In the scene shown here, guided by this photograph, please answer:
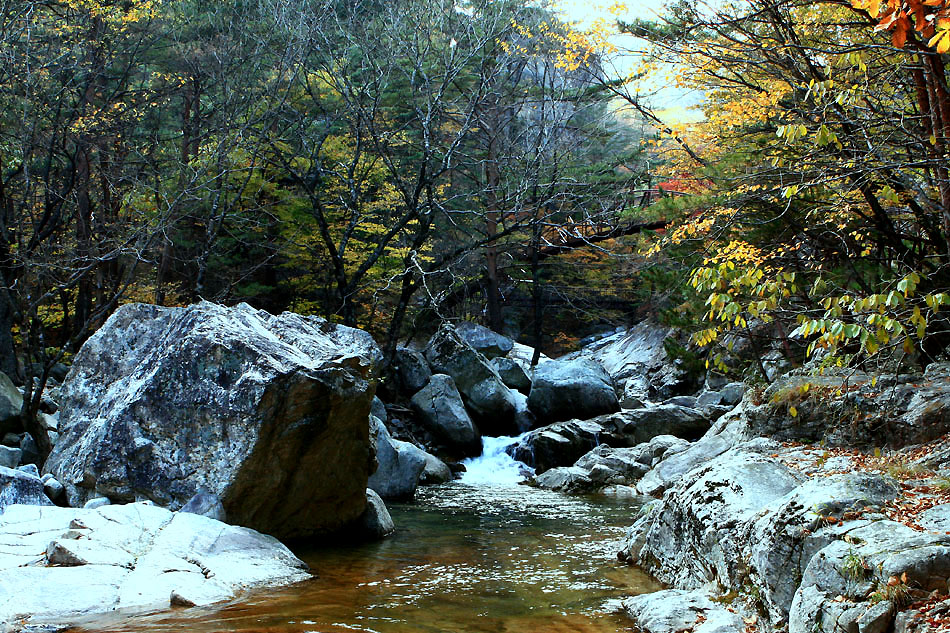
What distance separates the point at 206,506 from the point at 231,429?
786mm

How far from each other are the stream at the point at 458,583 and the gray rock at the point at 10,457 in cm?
397

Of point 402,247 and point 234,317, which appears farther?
point 402,247

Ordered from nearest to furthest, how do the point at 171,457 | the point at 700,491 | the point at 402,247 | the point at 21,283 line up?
the point at 700,491, the point at 171,457, the point at 21,283, the point at 402,247

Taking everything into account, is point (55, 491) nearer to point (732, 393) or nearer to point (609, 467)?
point (609, 467)

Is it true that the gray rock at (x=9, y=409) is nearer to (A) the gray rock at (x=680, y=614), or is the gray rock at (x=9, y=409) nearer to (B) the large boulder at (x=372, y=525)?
(B) the large boulder at (x=372, y=525)

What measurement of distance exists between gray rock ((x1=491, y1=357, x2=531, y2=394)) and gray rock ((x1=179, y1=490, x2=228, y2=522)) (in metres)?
13.8

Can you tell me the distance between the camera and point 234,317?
8438 millimetres

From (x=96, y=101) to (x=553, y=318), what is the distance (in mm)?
21656

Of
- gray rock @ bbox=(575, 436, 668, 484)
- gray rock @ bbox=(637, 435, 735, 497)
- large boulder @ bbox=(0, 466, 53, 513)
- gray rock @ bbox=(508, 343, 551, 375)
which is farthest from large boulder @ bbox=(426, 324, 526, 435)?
large boulder @ bbox=(0, 466, 53, 513)

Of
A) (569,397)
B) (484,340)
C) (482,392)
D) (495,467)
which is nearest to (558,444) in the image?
(495,467)

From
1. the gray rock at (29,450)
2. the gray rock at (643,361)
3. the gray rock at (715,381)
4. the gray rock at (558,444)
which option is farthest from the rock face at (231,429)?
the gray rock at (715,381)

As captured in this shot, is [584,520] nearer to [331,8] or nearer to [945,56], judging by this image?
[945,56]

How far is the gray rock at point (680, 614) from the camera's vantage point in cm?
480

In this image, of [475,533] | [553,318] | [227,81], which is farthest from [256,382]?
[553,318]
